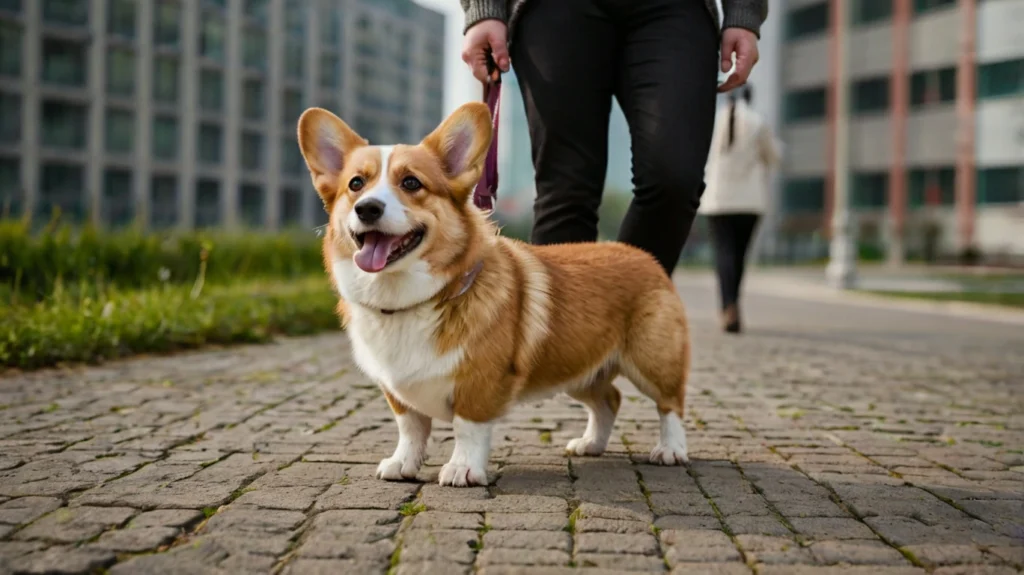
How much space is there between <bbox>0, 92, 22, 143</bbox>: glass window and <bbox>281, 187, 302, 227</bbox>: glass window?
14417 millimetres

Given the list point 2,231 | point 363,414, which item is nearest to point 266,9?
point 2,231

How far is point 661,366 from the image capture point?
11.3 ft

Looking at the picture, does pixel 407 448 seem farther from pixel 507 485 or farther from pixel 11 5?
pixel 11 5

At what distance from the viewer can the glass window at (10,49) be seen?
136ft

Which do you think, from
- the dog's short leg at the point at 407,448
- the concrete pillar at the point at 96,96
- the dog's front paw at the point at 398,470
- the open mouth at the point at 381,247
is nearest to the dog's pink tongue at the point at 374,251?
the open mouth at the point at 381,247

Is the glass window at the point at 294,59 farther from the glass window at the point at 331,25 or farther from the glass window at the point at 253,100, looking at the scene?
the glass window at the point at 253,100

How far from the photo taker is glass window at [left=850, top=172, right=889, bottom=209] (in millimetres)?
36406

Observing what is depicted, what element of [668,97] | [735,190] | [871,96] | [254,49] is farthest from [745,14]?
[254,49]

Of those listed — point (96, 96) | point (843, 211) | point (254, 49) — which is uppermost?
point (254, 49)

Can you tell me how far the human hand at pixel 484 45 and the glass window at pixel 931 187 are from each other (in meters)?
34.3

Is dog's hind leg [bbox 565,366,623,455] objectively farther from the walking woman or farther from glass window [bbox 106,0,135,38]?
glass window [bbox 106,0,135,38]

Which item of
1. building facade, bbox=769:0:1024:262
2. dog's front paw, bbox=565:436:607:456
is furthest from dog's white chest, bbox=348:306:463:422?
building facade, bbox=769:0:1024:262

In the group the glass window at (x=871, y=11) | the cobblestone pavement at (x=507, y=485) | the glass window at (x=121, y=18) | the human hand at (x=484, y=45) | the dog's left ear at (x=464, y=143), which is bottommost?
the cobblestone pavement at (x=507, y=485)

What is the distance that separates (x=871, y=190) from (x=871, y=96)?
11.6 ft
